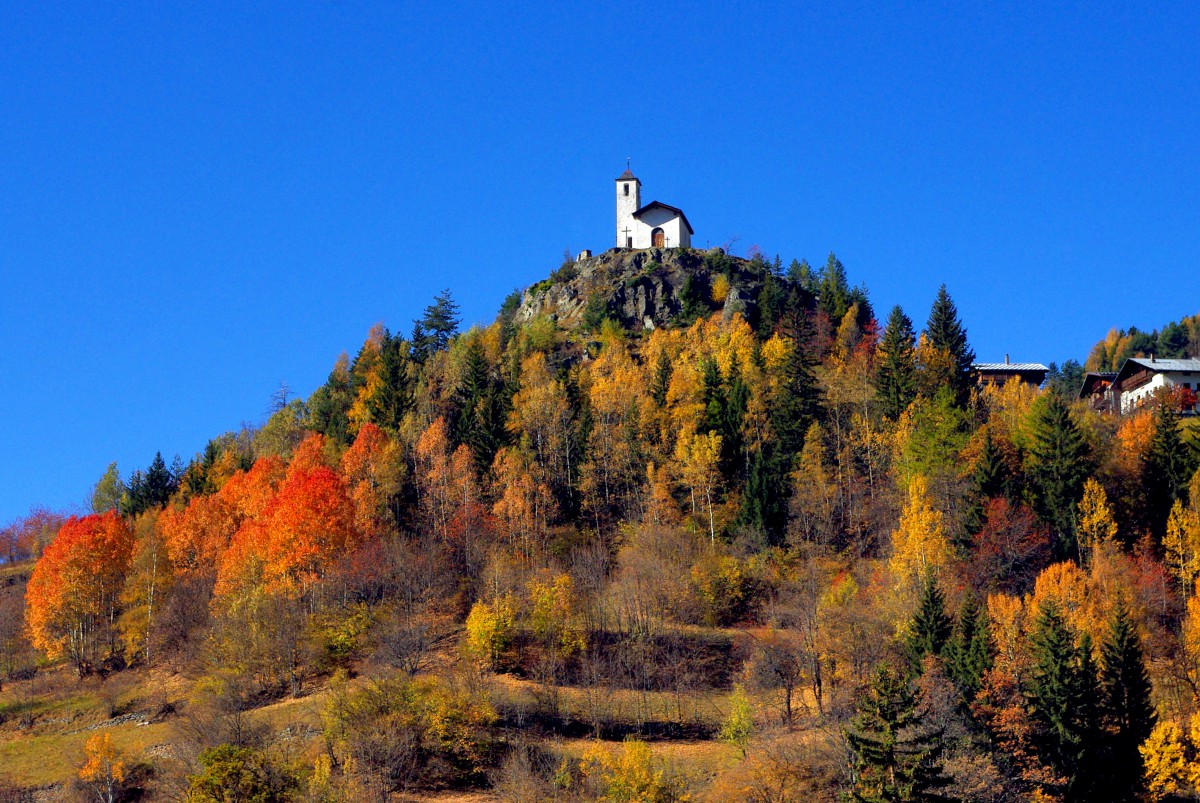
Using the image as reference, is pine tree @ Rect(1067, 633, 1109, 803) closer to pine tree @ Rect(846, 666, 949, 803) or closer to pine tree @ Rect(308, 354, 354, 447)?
pine tree @ Rect(846, 666, 949, 803)

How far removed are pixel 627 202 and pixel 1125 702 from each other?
89058mm

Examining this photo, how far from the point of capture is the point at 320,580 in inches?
3113

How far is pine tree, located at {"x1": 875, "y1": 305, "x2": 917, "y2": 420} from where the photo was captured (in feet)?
303

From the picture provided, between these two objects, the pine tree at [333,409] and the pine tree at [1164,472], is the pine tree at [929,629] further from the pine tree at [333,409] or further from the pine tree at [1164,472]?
the pine tree at [333,409]

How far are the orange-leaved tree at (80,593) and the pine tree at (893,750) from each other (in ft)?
178

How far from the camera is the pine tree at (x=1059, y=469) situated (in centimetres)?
7494

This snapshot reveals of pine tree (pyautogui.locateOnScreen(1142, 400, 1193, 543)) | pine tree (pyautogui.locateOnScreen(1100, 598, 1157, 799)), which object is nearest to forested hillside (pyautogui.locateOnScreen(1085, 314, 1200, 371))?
pine tree (pyautogui.locateOnScreen(1142, 400, 1193, 543))

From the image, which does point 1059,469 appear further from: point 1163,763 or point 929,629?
point 1163,763

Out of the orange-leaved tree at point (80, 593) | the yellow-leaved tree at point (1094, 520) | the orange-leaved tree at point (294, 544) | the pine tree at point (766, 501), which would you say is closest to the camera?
the yellow-leaved tree at point (1094, 520)

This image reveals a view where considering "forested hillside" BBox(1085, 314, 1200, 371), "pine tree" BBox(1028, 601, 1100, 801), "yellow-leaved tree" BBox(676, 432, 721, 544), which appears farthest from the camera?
"forested hillside" BBox(1085, 314, 1200, 371)

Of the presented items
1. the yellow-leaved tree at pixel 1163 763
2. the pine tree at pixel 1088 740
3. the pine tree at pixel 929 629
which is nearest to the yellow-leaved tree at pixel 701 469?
the pine tree at pixel 929 629

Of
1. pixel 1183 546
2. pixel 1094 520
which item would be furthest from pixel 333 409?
pixel 1183 546

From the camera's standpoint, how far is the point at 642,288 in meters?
121

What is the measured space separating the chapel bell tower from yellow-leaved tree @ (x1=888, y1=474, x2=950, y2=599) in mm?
66175
